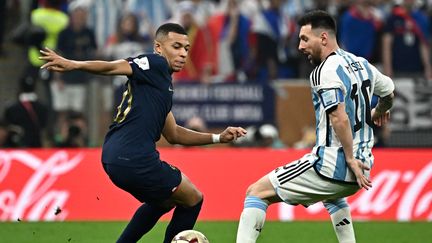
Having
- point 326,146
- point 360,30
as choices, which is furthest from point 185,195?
point 360,30

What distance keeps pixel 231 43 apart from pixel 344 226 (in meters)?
10.1

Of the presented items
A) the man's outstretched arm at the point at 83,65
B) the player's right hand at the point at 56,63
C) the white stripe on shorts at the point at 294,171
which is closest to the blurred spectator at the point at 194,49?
the white stripe on shorts at the point at 294,171

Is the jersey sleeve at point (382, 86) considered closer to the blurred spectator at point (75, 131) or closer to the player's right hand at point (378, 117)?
the player's right hand at point (378, 117)

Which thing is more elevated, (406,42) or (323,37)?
(323,37)

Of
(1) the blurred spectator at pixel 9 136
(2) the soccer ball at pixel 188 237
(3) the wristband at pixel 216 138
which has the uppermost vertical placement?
(3) the wristband at pixel 216 138

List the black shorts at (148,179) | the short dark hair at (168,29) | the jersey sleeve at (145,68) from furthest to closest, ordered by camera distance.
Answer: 1. the short dark hair at (168,29)
2. the black shorts at (148,179)
3. the jersey sleeve at (145,68)

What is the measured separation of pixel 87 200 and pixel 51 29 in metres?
4.68

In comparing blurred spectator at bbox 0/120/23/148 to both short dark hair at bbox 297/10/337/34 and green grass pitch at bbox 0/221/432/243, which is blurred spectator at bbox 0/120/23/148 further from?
short dark hair at bbox 297/10/337/34

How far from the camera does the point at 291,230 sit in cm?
1380

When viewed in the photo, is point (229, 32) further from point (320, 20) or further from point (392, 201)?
point (320, 20)

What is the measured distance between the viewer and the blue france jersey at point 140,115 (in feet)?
28.9

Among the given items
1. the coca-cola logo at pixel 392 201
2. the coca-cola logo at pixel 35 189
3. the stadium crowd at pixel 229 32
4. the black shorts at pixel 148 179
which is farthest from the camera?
the stadium crowd at pixel 229 32

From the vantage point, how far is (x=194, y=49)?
1927 cm

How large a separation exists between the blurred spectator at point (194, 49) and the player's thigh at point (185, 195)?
9.84m
